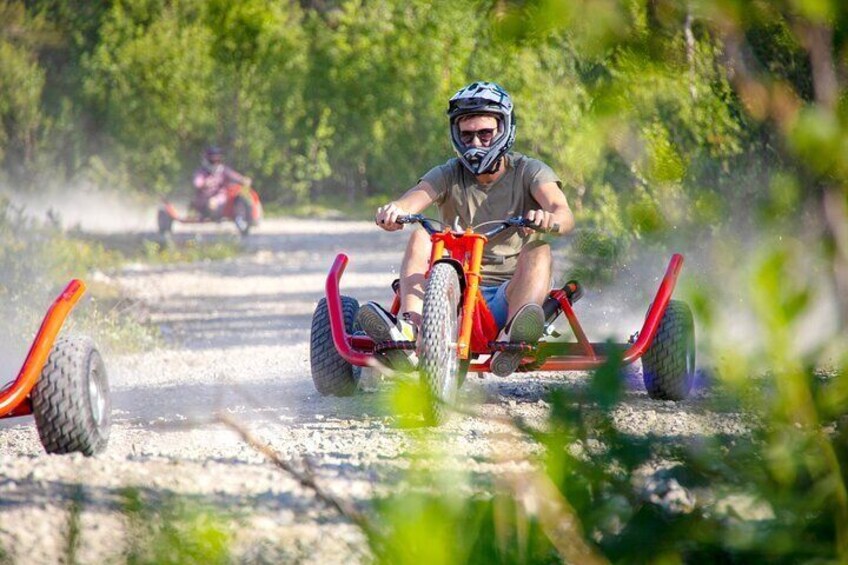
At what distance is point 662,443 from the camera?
7.04ft

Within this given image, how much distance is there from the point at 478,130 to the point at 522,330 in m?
1.04

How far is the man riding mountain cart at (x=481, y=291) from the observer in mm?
6375

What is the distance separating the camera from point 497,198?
7.05 meters

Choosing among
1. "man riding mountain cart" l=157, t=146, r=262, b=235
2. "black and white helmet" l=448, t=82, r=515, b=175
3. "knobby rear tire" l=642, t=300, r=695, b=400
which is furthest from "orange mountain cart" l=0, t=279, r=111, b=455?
"man riding mountain cart" l=157, t=146, r=262, b=235

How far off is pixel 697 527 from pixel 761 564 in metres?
0.11

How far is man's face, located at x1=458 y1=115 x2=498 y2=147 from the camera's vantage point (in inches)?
272

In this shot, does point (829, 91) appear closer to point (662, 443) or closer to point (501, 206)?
point (662, 443)

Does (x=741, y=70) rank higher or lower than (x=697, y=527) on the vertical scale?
higher

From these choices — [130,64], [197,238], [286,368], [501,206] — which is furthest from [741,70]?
[130,64]

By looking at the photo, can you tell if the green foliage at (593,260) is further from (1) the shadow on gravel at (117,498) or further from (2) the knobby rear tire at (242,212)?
(2) the knobby rear tire at (242,212)

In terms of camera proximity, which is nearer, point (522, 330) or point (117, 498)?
point (117, 498)

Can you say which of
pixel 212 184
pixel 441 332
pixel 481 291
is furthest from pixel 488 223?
pixel 212 184

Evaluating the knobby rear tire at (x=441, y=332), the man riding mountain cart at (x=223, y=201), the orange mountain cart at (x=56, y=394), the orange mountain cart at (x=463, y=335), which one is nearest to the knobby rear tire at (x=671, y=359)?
the orange mountain cart at (x=463, y=335)

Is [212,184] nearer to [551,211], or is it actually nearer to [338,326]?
[338,326]
